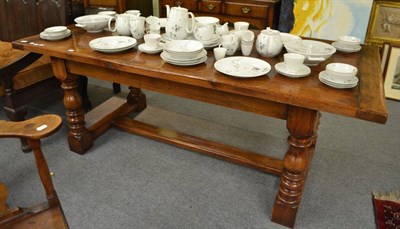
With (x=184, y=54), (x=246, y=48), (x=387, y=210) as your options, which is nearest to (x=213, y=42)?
(x=246, y=48)

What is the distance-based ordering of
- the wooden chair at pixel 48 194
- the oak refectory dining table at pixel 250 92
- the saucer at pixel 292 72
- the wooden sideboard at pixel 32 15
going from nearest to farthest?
the wooden chair at pixel 48 194
the oak refectory dining table at pixel 250 92
the saucer at pixel 292 72
the wooden sideboard at pixel 32 15

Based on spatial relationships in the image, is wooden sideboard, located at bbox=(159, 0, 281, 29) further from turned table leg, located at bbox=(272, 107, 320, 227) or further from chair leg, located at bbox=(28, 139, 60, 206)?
chair leg, located at bbox=(28, 139, 60, 206)

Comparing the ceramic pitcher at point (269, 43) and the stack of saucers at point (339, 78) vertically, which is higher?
the ceramic pitcher at point (269, 43)

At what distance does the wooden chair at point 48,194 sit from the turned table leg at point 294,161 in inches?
34.8

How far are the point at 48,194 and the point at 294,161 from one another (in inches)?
37.9

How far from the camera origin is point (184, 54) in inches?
54.7

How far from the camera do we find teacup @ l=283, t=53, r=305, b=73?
131cm

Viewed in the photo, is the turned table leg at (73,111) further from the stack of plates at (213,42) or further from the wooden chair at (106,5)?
the wooden chair at (106,5)

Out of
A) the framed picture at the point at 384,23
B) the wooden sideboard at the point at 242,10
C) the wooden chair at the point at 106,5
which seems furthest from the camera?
the wooden chair at the point at 106,5

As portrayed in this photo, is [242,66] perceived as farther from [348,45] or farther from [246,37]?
[348,45]

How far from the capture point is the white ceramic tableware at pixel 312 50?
1435mm

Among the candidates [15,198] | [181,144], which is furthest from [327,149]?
[15,198]


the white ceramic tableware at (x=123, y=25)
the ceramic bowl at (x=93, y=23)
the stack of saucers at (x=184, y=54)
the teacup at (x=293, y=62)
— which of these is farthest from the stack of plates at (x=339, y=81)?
the ceramic bowl at (x=93, y=23)

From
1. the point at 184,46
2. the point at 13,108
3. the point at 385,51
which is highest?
the point at 184,46
